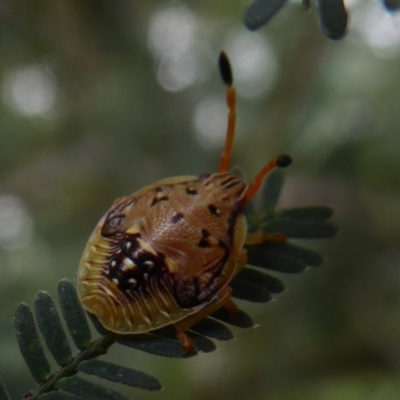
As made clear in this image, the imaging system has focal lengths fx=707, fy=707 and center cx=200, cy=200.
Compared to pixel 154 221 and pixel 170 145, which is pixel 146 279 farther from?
pixel 170 145

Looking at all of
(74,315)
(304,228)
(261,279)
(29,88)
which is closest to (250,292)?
(261,279)

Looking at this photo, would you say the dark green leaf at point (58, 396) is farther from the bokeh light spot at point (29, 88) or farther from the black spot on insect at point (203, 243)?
the bokeh light spot at point (29, 88)

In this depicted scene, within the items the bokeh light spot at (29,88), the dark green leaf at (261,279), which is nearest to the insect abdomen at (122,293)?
the dark green leaf at (261,279)

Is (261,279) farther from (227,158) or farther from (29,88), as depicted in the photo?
(29,88)

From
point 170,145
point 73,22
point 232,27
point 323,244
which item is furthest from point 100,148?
point 323,244

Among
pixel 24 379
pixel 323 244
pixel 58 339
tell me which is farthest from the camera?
pixel 323 244

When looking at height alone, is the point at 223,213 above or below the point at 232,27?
below

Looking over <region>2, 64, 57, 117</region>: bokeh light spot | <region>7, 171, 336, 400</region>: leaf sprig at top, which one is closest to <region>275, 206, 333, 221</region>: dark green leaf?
<region>7, 171, 336, 400</region>: leaf sprig at top
